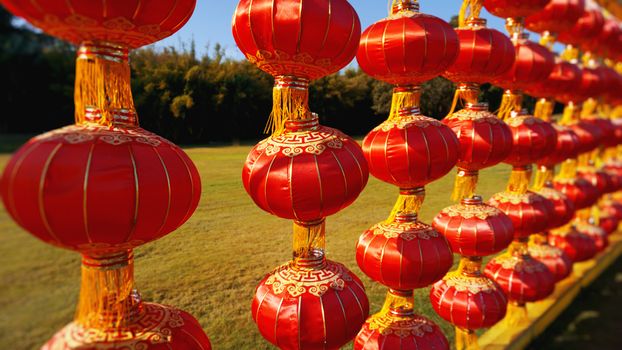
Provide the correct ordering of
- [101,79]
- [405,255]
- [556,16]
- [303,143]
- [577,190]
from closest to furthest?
[101,79], [303,143], [405,255], [556,16], [577,190]

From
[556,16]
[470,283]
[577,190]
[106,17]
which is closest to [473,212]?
[470,283]

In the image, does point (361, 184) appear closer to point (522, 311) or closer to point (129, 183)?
point (129, 183)

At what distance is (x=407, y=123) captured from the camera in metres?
1.58

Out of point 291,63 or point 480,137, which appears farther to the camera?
point 480,137

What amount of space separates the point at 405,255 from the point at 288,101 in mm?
858

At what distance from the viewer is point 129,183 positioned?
761 millimetres

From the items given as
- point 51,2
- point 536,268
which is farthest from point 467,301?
point 51,2

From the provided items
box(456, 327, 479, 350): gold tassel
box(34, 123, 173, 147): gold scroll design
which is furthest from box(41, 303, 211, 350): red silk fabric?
box(456, 327, 479, 350): gold tassel

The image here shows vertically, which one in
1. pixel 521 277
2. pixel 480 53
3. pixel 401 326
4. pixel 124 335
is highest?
pixel 480 53

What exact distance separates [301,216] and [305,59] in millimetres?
500

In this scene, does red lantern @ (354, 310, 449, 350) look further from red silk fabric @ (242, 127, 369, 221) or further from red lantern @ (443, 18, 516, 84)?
red lantern @ (443, 18, 516, 84)

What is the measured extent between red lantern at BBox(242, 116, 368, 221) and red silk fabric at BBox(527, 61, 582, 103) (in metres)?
2.25

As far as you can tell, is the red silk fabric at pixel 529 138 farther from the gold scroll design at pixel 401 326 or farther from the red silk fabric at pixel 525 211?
the gold scroll design at pixel 401 326

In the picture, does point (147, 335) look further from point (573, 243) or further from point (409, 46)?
point (573, 243)
